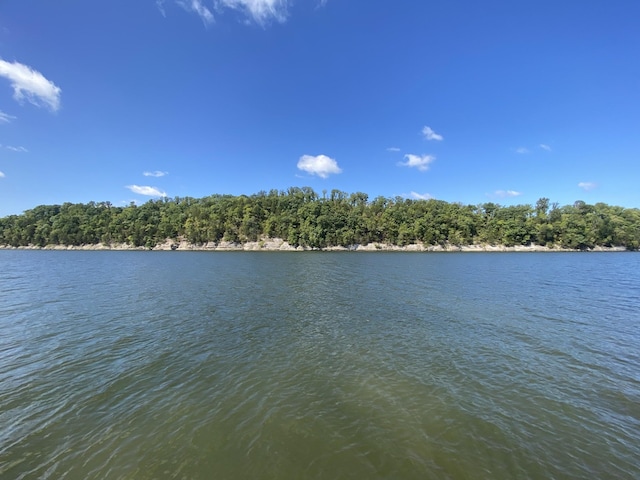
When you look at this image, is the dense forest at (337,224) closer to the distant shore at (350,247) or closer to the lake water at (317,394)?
the distant shore at (350,247)

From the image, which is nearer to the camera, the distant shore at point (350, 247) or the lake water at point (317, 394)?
the lake water at point (317, 394)

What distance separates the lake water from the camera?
6.05 m

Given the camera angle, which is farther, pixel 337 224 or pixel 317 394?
pixel 337 224

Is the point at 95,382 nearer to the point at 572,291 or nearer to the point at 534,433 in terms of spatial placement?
the point at 534,433

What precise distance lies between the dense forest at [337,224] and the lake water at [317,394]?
10299 cm

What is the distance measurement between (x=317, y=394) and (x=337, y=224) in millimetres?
116907

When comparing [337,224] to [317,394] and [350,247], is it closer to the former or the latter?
[350,247]

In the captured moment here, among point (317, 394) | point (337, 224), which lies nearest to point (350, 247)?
point (337, 224)

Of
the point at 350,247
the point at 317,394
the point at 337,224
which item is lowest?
the point at 317,394

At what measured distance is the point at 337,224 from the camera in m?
125

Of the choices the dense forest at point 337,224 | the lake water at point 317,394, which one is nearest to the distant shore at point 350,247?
the dense forest at point 337,224

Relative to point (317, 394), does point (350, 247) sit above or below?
above

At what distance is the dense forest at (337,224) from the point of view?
4756 inches

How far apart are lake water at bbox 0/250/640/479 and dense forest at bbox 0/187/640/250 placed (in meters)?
103
